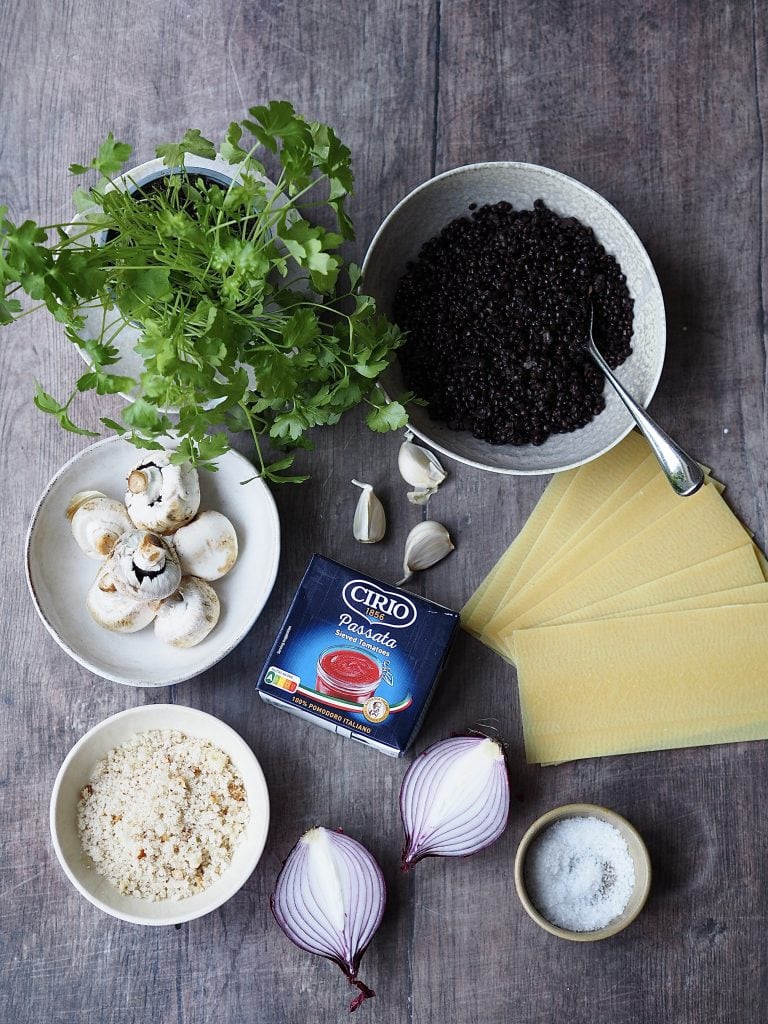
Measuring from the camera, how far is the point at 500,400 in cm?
149

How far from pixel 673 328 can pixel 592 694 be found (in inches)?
26.9

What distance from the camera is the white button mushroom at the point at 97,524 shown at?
1.48m

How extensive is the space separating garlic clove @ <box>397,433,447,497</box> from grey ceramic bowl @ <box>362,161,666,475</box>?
0.23ft

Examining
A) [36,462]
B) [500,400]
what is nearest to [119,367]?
[36,462]

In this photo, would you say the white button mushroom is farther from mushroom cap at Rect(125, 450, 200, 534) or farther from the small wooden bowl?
the small wooden bowl

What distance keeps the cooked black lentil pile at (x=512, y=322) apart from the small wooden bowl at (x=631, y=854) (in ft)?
2.06

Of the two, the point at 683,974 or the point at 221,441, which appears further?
the point at 683,974

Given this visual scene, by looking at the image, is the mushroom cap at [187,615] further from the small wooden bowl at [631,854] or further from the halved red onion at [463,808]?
the small wooden bowl at [631,854]

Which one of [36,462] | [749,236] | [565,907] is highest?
[749,236]

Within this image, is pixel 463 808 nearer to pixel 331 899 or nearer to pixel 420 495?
pixel 331 899

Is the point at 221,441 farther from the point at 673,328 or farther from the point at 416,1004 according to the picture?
the point at 416,1004

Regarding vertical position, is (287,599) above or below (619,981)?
above

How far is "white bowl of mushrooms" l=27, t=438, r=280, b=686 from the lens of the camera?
57.4 inches

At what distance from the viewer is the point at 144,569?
56.2 inches
